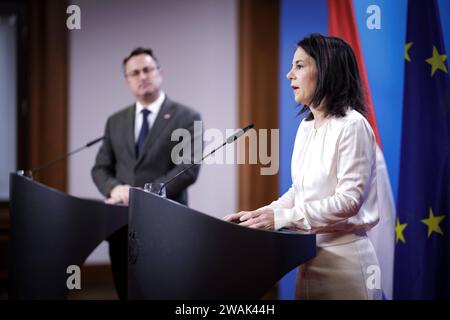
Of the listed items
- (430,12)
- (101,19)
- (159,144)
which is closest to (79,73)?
(101,19)

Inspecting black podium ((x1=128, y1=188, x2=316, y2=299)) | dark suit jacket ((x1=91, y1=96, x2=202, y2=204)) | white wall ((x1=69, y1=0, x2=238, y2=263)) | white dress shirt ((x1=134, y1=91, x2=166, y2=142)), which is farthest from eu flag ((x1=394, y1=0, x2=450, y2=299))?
white wall ((x1=69, y1=0, x2=238, y2=263))

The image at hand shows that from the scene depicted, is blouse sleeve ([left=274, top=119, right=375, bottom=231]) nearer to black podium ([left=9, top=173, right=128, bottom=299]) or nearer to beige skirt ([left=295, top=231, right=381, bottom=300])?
beige skirt ([left=295, top=231, right=381, bottom=300])

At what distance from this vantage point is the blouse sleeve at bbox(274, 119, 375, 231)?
1840 mm

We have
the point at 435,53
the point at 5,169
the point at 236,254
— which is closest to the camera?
the point at 236,254

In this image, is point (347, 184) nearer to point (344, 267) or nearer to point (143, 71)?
point (344, 267)

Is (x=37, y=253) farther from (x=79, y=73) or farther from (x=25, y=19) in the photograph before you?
(x=25, y=19)

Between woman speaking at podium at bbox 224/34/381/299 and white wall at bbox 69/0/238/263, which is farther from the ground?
white wall at bbox 69/0/238/263

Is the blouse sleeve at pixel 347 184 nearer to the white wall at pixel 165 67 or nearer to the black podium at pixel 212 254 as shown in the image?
the black podium at pixel 212 254

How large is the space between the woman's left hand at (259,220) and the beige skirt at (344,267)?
0.17 meters

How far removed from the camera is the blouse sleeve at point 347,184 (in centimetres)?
184

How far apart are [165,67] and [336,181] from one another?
2775 mm

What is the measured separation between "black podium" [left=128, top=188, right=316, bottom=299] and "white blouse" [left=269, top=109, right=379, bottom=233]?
0.29 ft

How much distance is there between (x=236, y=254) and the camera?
1.81 meters
